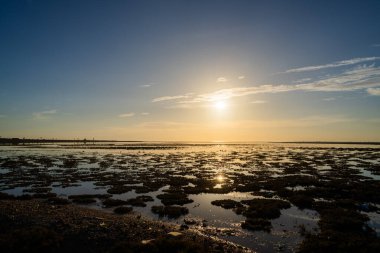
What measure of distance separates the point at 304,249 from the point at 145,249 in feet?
27.0

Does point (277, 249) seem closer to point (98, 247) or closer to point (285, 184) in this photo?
point (98, 247)

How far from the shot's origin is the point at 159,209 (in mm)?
24953

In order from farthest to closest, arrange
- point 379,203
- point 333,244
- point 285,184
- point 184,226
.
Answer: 1. point 285,184
2. point 379,203
3. point 184,226
4. point 333,244

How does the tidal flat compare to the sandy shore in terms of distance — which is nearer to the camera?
the sandy shore

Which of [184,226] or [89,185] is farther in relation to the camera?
[89,185]

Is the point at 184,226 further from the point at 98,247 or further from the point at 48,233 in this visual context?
the point at 48,233

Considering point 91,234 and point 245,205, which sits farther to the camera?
point 245,205

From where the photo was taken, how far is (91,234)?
57.2ft

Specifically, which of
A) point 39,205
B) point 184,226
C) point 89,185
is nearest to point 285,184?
point 184,226

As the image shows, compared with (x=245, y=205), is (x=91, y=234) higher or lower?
higher

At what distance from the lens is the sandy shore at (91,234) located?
15.3 m

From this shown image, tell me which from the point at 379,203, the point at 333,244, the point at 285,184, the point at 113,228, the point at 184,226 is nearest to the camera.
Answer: the point at 333,244

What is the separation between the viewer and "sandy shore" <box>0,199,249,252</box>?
15.3 meters

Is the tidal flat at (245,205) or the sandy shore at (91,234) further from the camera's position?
the tidal flat at (245,205)
